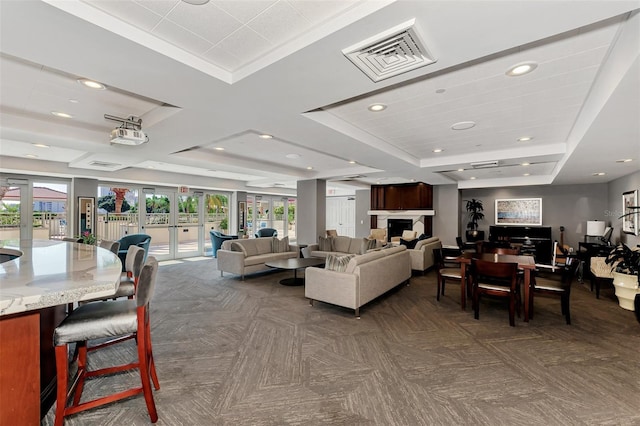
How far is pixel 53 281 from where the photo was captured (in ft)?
5.53

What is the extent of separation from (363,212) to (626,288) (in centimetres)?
807

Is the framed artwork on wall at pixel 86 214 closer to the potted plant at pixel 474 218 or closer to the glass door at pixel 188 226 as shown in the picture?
the glass door at pixel 188 226

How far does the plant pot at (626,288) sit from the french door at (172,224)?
10.1m

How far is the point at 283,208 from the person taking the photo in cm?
1338

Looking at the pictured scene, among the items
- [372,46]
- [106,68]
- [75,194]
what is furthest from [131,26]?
[75,194]

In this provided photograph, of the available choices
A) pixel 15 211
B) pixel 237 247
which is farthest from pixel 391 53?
pixel 15 211

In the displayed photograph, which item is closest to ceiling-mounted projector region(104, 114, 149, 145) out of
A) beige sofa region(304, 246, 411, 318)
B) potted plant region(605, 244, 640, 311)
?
beige sofa region(304, 246, 411, 318)

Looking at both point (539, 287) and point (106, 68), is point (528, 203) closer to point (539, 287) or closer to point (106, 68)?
point (539, 287)

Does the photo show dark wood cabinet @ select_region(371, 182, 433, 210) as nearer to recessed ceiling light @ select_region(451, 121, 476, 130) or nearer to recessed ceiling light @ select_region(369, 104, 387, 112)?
recessed ceiling light @ select_region(451, 121, 476, 130)

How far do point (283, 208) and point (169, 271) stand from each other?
6842mm

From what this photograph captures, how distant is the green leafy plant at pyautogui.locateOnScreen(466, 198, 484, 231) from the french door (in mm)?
9003

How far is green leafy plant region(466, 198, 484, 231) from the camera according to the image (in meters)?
9.34

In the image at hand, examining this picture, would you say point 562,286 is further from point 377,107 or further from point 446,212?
point 446,212

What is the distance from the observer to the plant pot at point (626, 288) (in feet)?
13.4
